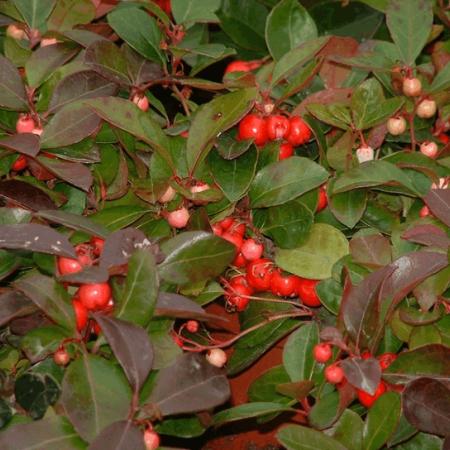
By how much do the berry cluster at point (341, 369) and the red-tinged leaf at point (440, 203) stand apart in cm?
18

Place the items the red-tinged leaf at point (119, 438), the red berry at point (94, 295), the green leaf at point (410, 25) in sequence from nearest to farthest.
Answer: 1. the red-tinged leaf at point (119, 438)
2. the red berry at point (94, 295)
3. the green leaf at point (410, 25)

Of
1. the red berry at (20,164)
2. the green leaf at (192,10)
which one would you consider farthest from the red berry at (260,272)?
the green leaf at (192,10)

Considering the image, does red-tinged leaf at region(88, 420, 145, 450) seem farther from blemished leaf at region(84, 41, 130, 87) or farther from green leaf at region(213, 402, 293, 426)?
blemished leaf at region(84, 41, 130, 87)

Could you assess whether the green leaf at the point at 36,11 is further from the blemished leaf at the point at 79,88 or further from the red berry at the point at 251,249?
the red berry at the point at 251,249

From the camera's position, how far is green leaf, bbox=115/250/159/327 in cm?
101

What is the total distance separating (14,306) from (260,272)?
0.33 meters

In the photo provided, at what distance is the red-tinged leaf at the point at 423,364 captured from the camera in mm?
1073

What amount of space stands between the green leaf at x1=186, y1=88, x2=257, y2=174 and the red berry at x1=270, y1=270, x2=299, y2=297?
17cm

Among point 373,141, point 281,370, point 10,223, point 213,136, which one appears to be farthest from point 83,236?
point 373,141

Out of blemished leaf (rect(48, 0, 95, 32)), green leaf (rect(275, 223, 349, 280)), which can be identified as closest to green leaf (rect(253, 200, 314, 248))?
green leaf (rect(275, 223, 349, 280))

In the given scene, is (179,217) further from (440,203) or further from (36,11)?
(36,11)

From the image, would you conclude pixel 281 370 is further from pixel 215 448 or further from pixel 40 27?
pixel 40 27

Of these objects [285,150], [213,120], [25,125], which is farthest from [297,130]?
[25,125]

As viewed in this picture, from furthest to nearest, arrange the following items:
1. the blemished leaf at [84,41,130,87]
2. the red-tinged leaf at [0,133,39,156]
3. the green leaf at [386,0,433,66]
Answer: the green leaf at [386,0,433,66] < the blemished leaf at [84,41,130,87] < the red-tinged leaf at [0,133,39,156]
